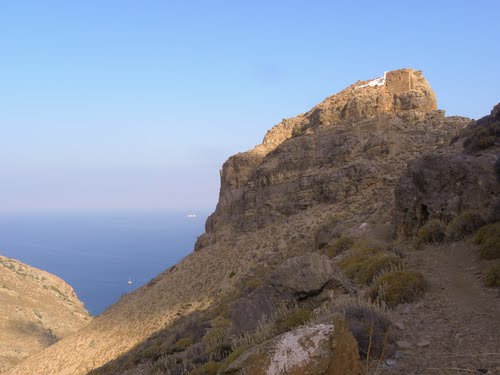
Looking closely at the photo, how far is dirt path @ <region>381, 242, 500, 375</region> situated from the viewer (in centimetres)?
510

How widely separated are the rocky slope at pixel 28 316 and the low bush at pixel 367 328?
34.4m

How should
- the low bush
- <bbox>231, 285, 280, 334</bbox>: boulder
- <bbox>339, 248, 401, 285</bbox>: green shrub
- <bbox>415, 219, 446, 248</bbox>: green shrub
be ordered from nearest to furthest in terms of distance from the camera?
the low bush, <bbox>231, 285, 280, 334</bbox>: boulder, <bbox>339, 248, 401, 285</bbox>: green shrub, <bbox>415, 219, 446, 248</bbox>: green shrub

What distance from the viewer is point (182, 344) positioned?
13906 millimetres

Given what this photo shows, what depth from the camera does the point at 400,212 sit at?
57.7 feet

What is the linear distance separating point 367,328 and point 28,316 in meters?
49.6

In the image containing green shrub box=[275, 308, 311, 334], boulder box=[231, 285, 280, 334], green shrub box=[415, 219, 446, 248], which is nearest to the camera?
green shrub box=[275, 308, 311, 334]

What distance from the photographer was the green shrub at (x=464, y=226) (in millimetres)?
12023

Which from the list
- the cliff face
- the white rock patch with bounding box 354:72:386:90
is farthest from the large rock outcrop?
the white rock patch with bounding box 354:72:386:90

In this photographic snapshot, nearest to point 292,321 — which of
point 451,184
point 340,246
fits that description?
point 451,184

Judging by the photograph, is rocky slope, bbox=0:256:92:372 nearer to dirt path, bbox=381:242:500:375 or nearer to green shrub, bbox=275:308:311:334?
green shrub, bbox=275:308:311:334

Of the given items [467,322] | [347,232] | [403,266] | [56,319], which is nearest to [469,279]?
[403,266]

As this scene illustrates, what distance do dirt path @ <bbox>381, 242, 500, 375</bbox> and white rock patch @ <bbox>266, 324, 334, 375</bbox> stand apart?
42.9 inches

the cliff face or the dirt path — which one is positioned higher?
the cliff face

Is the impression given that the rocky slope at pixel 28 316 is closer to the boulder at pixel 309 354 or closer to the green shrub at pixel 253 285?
the green shrub at pixel 253 285
